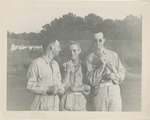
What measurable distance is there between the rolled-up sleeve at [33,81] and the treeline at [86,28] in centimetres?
9

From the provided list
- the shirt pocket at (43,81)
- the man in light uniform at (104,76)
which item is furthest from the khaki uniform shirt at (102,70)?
the shirt pocket at (43,81)

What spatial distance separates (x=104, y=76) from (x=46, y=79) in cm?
17

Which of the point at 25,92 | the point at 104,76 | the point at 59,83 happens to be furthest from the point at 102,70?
the point at 25,92

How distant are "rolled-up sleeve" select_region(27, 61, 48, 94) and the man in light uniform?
143 millimetres

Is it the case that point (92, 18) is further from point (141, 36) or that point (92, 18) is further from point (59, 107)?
point (59, 107)

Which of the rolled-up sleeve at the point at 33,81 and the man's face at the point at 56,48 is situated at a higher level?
the man's face at the point at 56,48

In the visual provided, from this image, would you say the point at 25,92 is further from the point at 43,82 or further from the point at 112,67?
the point at 112,67

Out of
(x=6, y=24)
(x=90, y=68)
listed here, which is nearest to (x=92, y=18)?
(x=90, y=68)

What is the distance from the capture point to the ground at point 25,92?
71 cm

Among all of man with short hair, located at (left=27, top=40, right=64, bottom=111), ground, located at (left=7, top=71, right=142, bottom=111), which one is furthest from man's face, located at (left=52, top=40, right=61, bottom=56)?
ground, located at (left=7, top=71, right=142, bottom=111)

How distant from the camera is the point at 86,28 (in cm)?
71

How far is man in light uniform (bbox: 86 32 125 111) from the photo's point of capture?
2.33 ft

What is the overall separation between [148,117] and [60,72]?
11.2 inches

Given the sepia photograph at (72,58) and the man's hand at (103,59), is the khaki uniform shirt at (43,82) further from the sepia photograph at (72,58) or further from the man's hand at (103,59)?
the man's hand at (103,59)
